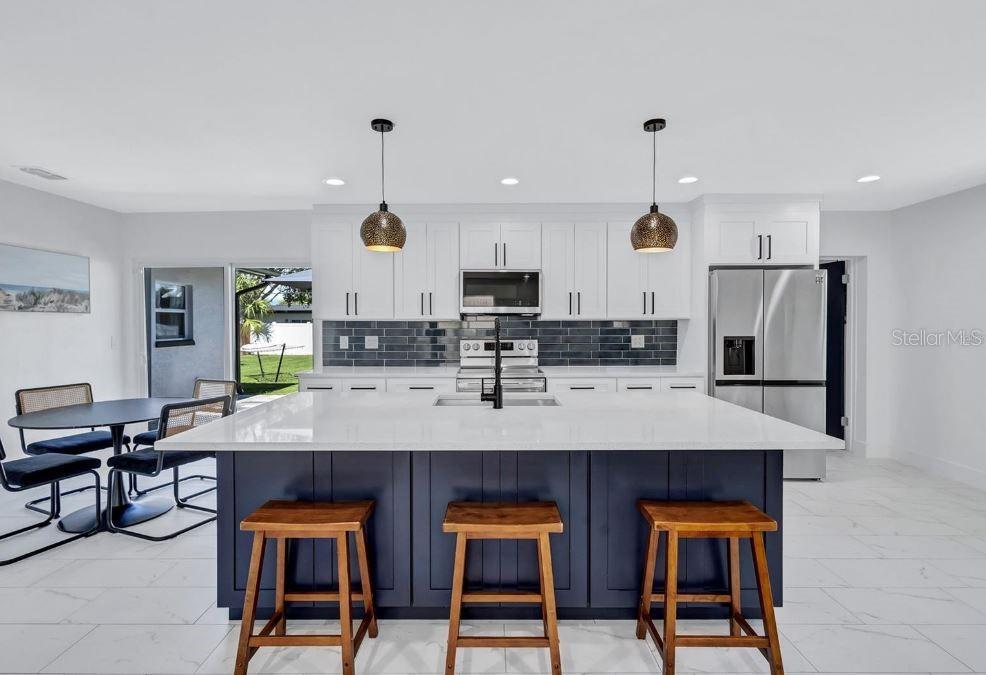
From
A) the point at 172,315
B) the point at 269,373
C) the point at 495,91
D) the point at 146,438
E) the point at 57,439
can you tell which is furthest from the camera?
the point at 269,373

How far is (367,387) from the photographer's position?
4.21m

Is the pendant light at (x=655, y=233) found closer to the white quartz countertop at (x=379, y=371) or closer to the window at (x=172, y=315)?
the white quartz countertop at (x=379, y=371)

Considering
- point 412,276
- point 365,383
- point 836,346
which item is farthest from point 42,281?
point 836,346

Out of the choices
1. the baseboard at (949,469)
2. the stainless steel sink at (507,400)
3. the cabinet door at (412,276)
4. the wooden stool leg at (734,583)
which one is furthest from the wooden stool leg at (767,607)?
the baseboard at (949,469)

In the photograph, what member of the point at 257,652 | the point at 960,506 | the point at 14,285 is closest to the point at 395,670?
the point at 257,652

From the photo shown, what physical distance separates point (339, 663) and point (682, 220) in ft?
13.4

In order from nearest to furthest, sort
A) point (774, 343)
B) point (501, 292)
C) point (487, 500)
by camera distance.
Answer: point (487, 500) → point (774, 343) → point (501, 292)

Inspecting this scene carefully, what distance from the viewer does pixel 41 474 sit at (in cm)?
272

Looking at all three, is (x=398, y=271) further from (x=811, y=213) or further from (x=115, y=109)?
(x=811, y=213)

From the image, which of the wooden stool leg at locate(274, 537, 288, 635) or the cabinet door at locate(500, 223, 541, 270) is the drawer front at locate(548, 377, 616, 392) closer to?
the cabinet door at locate(500, 223, 541, 270)

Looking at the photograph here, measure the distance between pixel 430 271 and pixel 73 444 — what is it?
279 centimetres

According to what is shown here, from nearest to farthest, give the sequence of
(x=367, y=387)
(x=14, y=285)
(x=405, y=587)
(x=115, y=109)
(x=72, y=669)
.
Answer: (x=72, y=669)
(x=405, y=587)
(x=115, y=109)
(x=14, y=285)
(x=367, y=387)

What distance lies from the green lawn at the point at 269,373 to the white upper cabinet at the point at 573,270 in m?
2.59

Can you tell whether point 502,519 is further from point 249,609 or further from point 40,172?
point 40,172
